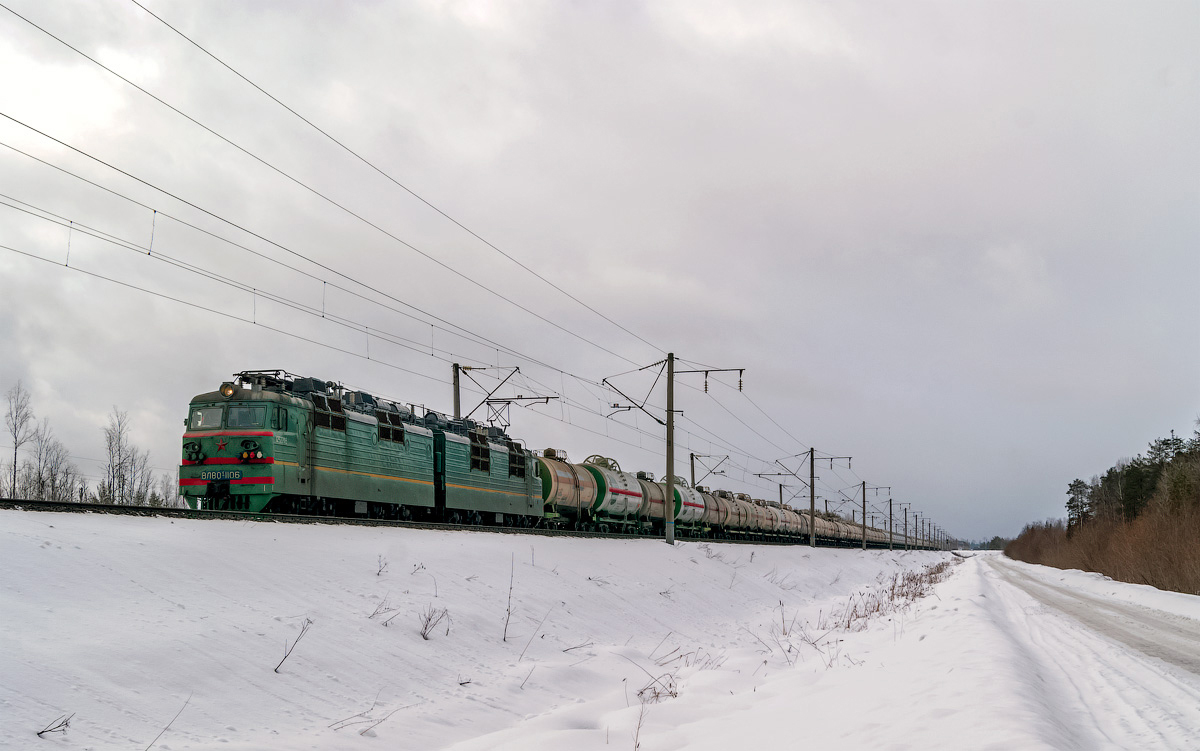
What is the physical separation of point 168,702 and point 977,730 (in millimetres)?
7253

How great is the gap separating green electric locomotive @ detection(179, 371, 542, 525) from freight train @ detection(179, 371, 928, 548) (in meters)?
0.03

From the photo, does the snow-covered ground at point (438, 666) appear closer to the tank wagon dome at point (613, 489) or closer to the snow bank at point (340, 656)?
the snow bank at point (340, 656)

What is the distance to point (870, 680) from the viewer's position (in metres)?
8.57

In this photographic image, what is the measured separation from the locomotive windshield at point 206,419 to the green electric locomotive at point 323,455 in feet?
0.10

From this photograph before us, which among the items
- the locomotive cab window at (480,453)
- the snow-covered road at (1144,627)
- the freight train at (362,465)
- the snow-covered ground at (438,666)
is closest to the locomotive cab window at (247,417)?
the freight train at (362,465)

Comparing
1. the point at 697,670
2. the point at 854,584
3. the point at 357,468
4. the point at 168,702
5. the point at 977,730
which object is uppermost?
the point at 357,468

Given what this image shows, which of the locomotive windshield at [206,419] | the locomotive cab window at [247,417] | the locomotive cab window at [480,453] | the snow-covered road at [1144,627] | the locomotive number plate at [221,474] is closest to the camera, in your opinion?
the snow-covered road at [1144,627]

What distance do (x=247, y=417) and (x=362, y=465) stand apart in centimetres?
388

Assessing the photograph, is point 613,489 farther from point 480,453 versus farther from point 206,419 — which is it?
point 206,419

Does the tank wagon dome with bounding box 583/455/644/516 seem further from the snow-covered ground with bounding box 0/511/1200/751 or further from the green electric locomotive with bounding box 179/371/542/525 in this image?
the snow-covered ground with bounding box 0/511/1200/751

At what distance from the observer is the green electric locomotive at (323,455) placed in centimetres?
1858

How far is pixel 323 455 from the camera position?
66.2 feet

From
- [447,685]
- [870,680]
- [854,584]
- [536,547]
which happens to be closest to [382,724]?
[447,685]

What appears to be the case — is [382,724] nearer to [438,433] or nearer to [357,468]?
[357,468]
